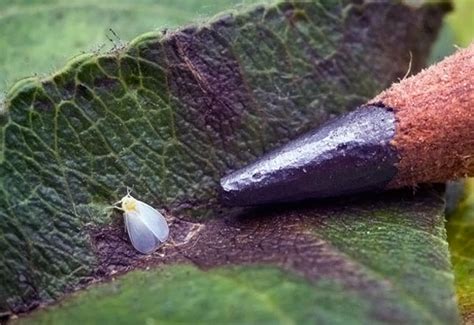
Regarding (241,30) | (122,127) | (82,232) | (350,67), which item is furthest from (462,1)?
(82,232)

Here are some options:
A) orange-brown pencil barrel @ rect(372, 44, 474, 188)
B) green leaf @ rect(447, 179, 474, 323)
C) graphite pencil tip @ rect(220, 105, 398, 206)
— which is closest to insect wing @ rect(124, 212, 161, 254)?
graphite pencil tip @ rect(220, 105, 398, 206)

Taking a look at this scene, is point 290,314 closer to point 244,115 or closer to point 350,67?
point 244,115

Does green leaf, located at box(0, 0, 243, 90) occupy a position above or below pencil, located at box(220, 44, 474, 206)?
above

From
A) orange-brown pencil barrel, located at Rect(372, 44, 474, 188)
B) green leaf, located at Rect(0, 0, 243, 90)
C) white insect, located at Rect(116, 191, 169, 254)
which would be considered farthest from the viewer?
green leaf, located at Rect(0, 0, 243, 90)

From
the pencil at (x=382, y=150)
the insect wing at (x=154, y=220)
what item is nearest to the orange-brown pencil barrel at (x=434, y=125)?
the pencil at (x=382, y=150)

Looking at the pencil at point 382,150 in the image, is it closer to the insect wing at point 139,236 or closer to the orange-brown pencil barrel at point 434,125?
the orange-brown pencil barrel at point 434,125

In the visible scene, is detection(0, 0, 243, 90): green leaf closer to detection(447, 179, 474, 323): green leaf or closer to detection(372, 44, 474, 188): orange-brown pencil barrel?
detection(372, 44, 474, 188): orange-brown pencil barrel
